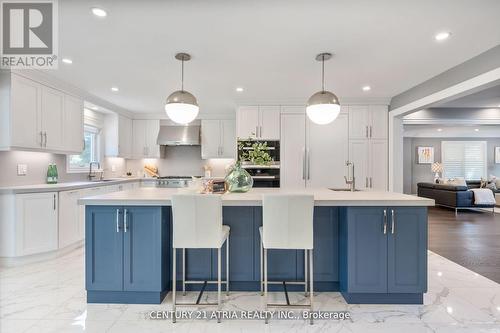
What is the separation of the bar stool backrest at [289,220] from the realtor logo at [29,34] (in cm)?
236

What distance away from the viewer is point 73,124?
4.41m

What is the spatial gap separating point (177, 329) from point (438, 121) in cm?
692

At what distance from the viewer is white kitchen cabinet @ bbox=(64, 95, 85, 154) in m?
4.26

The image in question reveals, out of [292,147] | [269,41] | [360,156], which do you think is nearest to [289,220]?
[269,41]

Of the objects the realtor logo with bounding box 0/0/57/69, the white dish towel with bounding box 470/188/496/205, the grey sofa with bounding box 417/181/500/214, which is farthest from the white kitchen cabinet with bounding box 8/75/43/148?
the white dish towel with bounding box 470/188/496/205

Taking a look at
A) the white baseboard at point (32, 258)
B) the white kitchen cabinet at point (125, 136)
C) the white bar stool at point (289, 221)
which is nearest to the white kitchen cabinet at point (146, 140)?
the white kitchen cabinet at point (125, 136)

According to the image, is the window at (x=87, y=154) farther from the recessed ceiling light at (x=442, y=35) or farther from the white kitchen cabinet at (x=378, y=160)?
the recessed ceiling light at (x=442, y=35)

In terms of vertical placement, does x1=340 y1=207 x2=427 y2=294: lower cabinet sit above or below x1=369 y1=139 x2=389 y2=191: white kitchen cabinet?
below

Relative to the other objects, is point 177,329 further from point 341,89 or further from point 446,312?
point 341,89

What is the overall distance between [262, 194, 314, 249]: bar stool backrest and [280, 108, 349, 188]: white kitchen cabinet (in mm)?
2995

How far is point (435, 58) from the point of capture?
10.5 feet

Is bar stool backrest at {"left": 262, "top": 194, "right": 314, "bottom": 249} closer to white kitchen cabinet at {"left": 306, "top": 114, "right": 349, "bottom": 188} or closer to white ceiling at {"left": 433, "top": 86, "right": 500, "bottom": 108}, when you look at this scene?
white kitchen cabinet at {"left": 306, "top": 114, "right": 349, "bottom": 188}

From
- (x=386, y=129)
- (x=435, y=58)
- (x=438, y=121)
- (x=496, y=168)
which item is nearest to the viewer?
(x=435, y=58)

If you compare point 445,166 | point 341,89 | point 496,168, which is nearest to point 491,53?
point 341,89
